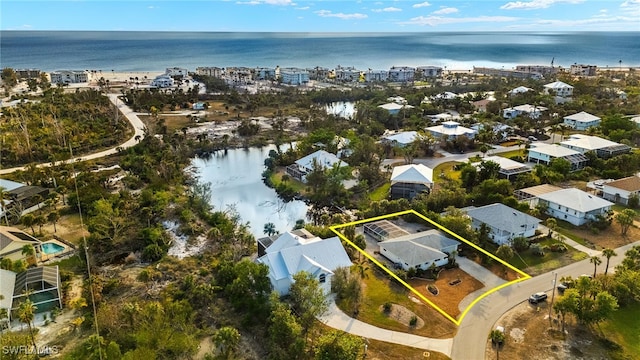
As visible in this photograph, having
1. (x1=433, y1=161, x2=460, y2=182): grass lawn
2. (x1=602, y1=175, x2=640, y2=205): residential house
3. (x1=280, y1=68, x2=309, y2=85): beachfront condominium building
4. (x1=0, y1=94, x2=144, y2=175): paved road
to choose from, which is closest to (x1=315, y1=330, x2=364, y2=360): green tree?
(x1=433, y1=161, x2=460, y2=182): grass lawn

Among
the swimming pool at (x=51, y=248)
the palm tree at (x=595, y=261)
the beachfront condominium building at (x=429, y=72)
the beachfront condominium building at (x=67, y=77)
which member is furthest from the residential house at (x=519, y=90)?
the beachfront condominium building at (x=67, y=77)

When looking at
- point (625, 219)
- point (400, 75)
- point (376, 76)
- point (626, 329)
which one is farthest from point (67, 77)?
point (626, 329)

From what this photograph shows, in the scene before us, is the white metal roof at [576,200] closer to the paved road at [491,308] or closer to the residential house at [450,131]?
the paved road at [491,308]

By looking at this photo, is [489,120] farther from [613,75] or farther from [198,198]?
[613,75]

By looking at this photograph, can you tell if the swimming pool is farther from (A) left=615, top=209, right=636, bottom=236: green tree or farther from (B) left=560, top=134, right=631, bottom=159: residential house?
(B) left=560, top=134, right=631, bottom=159: residential house

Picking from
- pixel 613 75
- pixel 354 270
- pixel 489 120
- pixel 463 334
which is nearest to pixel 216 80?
pixel 489 120
